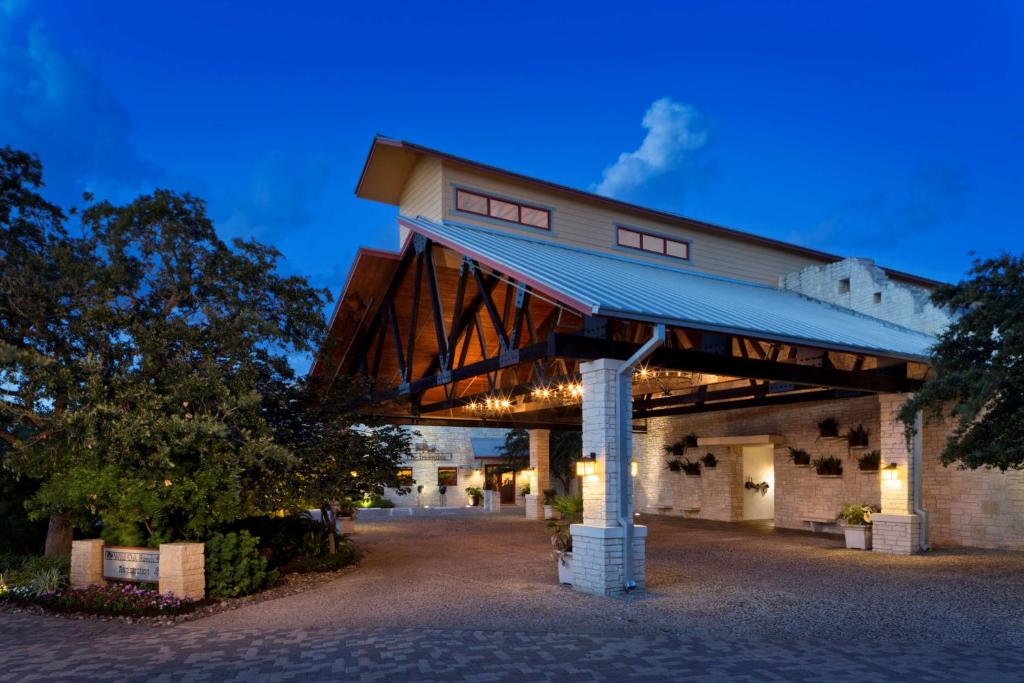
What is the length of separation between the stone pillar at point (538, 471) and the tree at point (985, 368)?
15464 mm

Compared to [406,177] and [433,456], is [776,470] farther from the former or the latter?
[433,456]

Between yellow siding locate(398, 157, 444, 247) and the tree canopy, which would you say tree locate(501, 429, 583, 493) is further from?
the tree canopy

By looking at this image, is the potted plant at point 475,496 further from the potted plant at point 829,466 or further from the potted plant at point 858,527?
the potted plant at point 858,527

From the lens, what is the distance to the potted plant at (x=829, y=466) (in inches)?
818

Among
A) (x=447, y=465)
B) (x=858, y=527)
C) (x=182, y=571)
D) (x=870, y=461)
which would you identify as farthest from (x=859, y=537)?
(x=447, y=465)

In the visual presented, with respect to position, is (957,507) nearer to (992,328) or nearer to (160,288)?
(992,328)

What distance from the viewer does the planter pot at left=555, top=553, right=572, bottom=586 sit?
11984 mm

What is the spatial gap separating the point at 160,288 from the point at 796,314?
42.9ft

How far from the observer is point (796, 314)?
16797 millimetres

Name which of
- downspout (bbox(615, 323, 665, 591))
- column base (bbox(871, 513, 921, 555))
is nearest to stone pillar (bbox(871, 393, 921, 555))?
column base (bbox(871, 513, 921, 555))

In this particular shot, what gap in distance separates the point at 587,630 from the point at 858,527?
10.6 metres

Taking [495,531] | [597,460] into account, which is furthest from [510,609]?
[495,531]

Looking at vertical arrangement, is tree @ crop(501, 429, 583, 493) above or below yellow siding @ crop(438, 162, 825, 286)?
below

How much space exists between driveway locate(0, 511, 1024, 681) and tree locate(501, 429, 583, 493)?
1836cm
